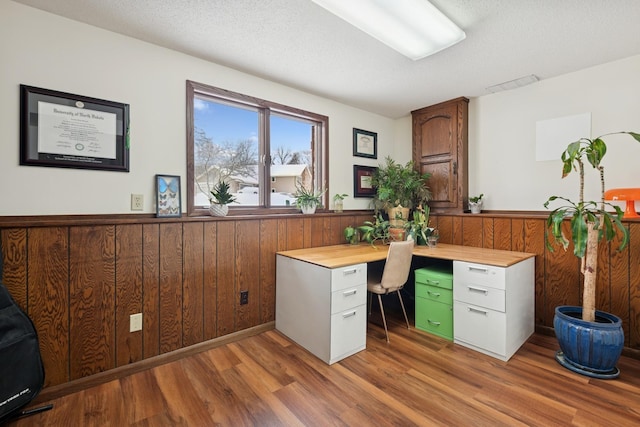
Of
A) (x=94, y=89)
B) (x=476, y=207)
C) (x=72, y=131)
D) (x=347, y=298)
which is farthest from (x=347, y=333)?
(x=94, y=89)

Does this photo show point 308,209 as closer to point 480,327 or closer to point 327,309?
point 327,309

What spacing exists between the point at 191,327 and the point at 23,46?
2084mm

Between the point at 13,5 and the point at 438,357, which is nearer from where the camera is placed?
the point at 13,5

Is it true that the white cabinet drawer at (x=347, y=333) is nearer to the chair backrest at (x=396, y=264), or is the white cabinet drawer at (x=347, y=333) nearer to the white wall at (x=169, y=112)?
the chair backrest at (x=396, y=264)

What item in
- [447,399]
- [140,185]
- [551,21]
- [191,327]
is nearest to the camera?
[447,399]

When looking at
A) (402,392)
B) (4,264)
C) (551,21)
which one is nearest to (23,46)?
(4,264)

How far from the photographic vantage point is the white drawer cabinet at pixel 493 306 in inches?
85.8

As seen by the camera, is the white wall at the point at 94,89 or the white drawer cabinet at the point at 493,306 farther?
the white drawer cabinet at the point at 493,306

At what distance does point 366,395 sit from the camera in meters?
1.80

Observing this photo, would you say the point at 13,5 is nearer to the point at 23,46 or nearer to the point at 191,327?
the point at 23,46

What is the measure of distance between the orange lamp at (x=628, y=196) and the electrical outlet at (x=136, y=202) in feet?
11.6

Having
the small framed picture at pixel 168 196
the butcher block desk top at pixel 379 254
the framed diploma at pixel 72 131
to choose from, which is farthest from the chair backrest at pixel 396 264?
the framed diploma at pixel 72 131

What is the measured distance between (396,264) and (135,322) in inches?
78.4

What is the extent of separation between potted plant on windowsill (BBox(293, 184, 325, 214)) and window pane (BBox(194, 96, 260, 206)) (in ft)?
1.46
